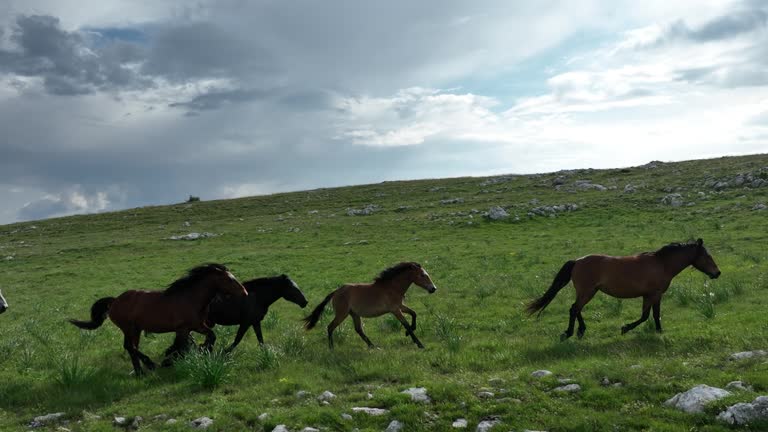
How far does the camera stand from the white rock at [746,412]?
626 cm

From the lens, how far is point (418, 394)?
26.2ft

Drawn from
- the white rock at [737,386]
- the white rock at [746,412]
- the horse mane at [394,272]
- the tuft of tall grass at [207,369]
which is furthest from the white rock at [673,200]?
the tuft of tall grass at [207,369]

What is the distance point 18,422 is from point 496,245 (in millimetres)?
27246

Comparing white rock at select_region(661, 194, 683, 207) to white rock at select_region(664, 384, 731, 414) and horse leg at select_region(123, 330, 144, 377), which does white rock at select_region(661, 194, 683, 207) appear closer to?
white rock at select_region(664, 384, 731, 414)

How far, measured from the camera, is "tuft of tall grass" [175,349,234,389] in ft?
30.7

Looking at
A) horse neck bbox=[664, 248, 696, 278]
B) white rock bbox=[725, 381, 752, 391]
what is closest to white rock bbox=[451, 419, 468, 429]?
white rock bbox=[725, 381, 752, 391]

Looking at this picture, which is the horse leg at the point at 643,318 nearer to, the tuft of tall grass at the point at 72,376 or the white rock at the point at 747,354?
the white rock at the point at 747,354

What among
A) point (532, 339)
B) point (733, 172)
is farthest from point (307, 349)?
point (733, 172)

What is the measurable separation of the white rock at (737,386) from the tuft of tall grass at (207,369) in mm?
8354

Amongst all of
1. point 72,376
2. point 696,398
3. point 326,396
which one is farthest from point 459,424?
point 72,376

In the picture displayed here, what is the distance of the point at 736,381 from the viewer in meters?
7.44

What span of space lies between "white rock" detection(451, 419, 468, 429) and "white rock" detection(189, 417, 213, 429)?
3619mm

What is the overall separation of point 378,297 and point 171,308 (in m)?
4.71

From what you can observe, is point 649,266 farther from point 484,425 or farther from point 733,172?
point 733,172
